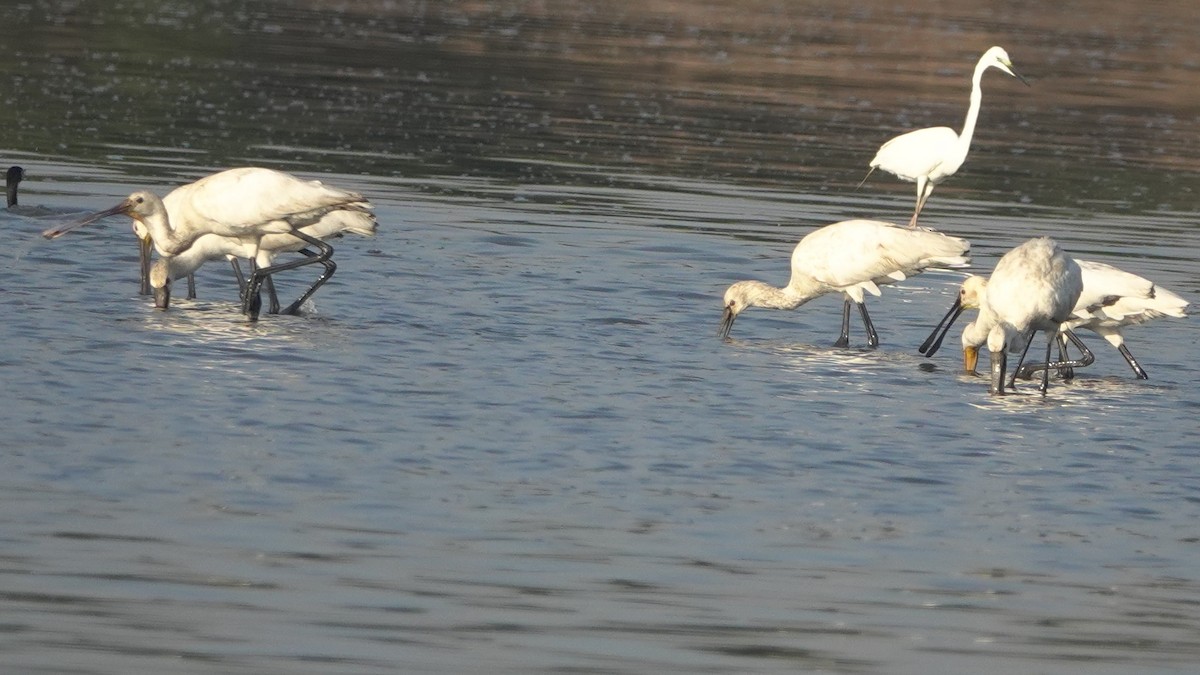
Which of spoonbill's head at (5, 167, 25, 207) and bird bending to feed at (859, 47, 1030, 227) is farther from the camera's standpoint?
bird bending to feed at (859, 47, 1030, 227)

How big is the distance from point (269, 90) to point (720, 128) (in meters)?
5.83

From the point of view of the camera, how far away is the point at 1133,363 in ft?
40.7

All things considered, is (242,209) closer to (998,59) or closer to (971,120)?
(971,120)

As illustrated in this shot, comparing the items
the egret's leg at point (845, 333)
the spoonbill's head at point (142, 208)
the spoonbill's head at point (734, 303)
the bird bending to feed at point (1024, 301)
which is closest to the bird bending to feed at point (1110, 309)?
the bird bending to feed at point (1024, 301)

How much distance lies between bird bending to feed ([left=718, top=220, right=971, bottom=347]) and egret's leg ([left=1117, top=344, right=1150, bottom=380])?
4.27ft

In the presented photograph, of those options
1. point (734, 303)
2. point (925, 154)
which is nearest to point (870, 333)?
point (734, 303)

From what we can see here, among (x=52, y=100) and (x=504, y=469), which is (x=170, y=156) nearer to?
(x=52, y=100)

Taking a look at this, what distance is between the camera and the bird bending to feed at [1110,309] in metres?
12.4

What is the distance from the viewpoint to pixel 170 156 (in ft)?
65.5

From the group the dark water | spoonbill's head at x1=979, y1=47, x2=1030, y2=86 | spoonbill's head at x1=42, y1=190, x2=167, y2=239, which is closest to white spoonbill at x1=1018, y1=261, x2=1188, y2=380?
the dark water

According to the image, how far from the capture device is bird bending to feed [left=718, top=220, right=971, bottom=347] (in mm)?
13367

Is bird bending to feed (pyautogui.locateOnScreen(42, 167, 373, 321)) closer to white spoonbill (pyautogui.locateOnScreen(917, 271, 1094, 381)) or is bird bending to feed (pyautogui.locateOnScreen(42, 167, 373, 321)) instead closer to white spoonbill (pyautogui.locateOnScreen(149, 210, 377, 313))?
white spoonbill (pyautogui.locateOnScreen(149, 210, 377, 313))

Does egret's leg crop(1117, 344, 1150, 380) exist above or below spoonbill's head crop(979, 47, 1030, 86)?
below

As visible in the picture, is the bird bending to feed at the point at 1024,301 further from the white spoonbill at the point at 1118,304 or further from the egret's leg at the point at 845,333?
the egret's leg at the point at 845,333
